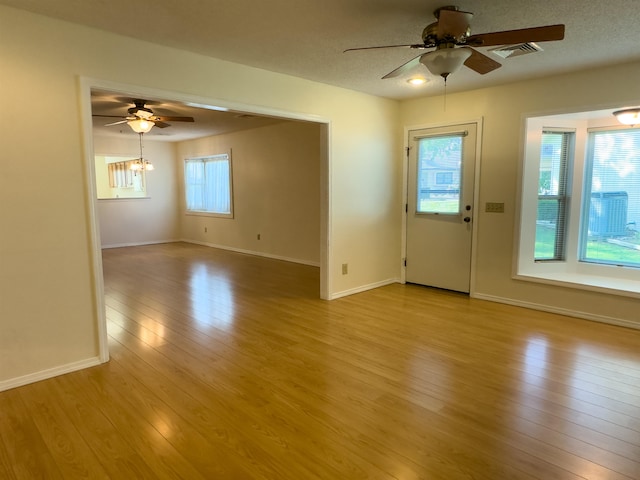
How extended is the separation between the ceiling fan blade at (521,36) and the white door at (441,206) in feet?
7.78

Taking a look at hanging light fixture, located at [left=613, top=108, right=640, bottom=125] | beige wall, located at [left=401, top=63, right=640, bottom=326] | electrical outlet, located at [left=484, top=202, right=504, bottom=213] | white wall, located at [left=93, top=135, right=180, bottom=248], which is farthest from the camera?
white wall, located at [left=93, top=135, right=180, bottom=248]

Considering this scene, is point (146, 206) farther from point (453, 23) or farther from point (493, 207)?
point (453, 23)

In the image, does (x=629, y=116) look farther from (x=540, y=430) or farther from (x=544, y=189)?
(x=540, y=430)

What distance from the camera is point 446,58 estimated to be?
2.30 metres

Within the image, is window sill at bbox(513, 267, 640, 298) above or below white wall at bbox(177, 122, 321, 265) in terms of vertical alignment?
below

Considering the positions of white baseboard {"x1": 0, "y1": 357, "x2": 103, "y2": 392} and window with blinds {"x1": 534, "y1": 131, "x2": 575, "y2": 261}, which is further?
window with blinds {"x1": 534, "y1": 131, "x2": 575, "y2": 261}

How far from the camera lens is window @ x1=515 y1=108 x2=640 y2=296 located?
431cm

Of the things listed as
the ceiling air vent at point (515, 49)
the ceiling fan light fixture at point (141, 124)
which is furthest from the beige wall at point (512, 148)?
the ceiling fan light fixture at point (141, 124)

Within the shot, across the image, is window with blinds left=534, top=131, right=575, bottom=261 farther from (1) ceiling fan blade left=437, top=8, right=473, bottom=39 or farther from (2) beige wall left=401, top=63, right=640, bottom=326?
(1) ceiling fan blade left=437, top=8, right=473, bottom=39

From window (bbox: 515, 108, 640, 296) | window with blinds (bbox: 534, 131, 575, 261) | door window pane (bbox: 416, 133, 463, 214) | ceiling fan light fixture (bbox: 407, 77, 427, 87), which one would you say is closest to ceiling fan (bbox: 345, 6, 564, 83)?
ceiling fan light fixture (bbox: 407, 77, 427, 87)

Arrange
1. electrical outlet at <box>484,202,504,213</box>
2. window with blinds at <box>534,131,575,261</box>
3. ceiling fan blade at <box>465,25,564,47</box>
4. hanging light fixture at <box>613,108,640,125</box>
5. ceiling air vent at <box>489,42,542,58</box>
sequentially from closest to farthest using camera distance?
ceiling fan blade at <box>465,25,564,47</box> → ceiling air vent at <box>489,42,542,58</box> → hanging light fixture at <box>613,108,640,125</box> → electrical outlet at <box>484,202,504,213</box> → window with blinds at <box>534,131,575,261</box>

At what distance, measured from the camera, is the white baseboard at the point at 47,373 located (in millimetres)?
2605

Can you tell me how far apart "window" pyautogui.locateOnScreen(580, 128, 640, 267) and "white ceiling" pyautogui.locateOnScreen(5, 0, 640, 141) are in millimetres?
1220

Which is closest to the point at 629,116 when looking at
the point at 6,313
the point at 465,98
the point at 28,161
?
the point at 465,98
